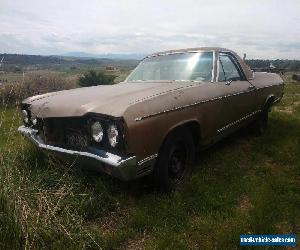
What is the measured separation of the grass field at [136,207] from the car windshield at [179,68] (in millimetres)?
1244

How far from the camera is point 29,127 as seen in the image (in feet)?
14.1

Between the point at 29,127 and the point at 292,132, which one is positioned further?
the point at 292,132

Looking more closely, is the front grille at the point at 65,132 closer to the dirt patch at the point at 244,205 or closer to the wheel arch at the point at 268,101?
the dirt patch at the point at 244,205

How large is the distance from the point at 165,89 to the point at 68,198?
5.10 feet

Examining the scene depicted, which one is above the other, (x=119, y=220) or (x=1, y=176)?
(x=1, y=176)

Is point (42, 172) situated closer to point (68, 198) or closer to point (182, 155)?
point (68, 198)

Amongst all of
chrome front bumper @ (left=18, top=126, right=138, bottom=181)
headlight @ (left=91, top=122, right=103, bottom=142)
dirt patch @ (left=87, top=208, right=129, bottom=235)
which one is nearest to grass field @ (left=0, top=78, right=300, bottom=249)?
dirt patch @ (left=87, top=208, right=129, bottom=235)

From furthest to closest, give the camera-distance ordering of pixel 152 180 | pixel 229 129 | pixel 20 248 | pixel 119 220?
pixel 229 129
pixel 152 180
pixel 119 220
pixel 20 248

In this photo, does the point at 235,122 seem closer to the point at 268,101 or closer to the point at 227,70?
the point at 227,70

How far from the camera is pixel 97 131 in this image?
129 inches

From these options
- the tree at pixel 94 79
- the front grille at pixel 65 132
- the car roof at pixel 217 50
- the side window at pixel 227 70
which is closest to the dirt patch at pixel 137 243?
the front grille at pixel 65 132

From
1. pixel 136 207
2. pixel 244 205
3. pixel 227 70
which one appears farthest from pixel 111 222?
pixel 227 70

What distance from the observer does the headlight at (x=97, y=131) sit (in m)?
3.26

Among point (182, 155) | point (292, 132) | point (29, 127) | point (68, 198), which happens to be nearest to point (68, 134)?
point (68, 198)
